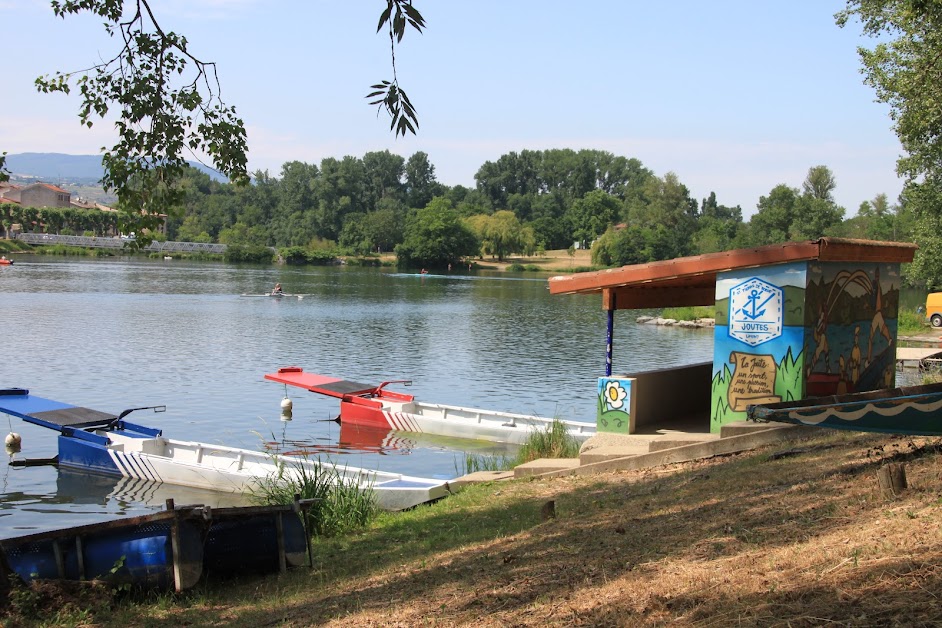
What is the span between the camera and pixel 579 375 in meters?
33.5

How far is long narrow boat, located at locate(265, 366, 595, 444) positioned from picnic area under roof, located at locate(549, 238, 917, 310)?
692 cm

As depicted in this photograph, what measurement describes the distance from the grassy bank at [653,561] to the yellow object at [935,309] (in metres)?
32.5

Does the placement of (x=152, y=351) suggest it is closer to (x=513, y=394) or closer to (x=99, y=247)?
(x=513, y=394)

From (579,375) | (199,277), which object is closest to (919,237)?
(579,375)

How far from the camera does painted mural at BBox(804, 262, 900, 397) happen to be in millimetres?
12398

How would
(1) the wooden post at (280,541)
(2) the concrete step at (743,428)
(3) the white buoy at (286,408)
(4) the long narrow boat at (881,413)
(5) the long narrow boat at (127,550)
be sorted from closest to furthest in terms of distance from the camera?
(5) the long narrow boat at (127,550)
(4) the long narrow boat at (881,413)
(1) the wooden post at (280,541)
(2) the concrete step at (743,428)
(3) the white buoy at (286,408)

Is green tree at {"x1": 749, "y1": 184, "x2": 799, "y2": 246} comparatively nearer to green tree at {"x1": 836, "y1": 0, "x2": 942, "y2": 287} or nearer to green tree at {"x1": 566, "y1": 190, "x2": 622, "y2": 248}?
green tree at {"x1": 566, "y1": 190, "x2": 622, "y2": 248}

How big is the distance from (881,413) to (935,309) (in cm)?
3531

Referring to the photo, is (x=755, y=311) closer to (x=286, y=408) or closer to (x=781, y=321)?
(x=781, y=321)

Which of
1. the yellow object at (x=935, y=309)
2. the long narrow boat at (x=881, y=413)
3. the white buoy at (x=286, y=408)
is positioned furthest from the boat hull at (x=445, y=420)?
the yellow object at (x=935, y=309)

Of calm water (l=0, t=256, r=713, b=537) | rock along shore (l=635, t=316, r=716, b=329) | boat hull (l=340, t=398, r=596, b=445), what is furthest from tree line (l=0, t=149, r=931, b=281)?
boat hull (l=340, t=398, r=596, b=445)

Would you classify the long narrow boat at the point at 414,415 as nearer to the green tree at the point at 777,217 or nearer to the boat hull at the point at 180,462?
the boat hull at the point at 180,462

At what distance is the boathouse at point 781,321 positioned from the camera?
12.3 metres

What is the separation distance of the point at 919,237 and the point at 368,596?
30979 mm
